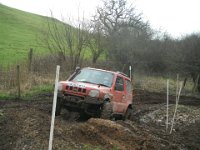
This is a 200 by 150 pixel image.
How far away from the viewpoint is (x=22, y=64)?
20969mm

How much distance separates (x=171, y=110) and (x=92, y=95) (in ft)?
22.2

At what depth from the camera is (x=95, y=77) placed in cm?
1384

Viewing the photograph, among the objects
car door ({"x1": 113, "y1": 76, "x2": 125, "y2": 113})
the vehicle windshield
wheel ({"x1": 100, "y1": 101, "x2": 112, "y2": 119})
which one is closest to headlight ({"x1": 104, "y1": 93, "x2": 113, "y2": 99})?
wheel ({"x1": 100, "y1": 101, "x2": 112, "y2": 119})

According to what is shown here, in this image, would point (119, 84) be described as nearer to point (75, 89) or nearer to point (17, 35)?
point (75, 89)

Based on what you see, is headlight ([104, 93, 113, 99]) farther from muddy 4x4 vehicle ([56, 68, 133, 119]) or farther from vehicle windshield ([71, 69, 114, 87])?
vehicle windshield ([71, 69, 114, 87])

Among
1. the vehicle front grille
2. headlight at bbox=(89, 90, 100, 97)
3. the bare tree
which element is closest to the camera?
headlight at bbox=(89, 90, 100, 97)

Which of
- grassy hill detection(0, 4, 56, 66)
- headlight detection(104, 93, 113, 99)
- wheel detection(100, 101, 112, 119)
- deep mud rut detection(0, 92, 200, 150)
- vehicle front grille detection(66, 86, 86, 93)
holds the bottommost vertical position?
deep mud rut detection(0, 92, 200, 150)

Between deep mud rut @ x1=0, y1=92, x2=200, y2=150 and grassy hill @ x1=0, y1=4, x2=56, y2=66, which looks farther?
grassy hill @ x1=0, y1=4, x2=56, y2=66

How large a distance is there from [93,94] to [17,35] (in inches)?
1643

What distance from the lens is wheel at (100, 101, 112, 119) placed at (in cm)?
1264

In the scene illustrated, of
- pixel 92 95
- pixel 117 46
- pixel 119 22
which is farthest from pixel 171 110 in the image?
pixel 119 22

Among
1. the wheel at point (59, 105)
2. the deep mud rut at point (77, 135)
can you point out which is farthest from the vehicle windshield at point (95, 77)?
the wheel at point (59, 105)

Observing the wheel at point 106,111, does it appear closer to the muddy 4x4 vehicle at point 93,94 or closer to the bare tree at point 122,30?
the muddy 4x4 vehicle at point 93,94

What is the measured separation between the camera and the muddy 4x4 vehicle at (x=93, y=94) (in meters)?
12.5
